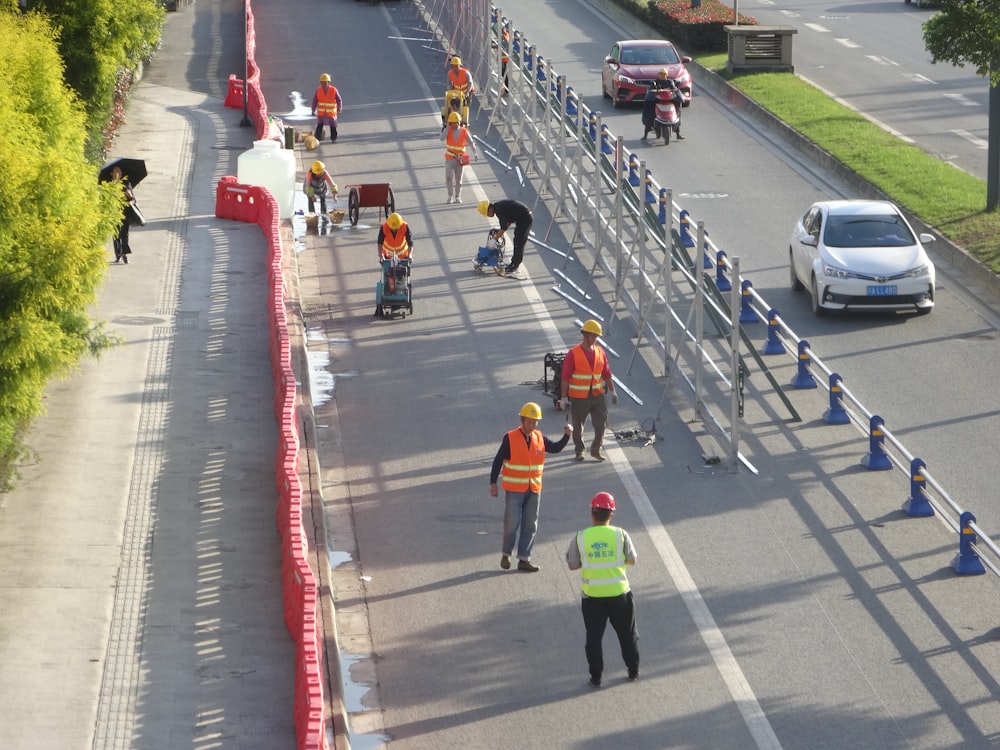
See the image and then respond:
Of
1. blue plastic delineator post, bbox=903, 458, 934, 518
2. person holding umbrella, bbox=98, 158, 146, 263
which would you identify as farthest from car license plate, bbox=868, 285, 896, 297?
person holding umbrella, bbox=98, 158, 146, 263

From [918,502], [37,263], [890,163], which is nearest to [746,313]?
[918,502]

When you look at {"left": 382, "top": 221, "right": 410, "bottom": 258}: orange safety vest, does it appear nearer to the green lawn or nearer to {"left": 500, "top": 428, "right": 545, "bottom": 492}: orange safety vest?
{"left": 500, "top": 428, "right": 545, "bottom": 492}: orange safety vest

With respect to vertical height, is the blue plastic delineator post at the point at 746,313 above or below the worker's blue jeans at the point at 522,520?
below

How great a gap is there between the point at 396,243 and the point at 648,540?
8314 millimetres

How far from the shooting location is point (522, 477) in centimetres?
1464

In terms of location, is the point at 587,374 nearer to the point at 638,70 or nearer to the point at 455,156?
the point at 455,156

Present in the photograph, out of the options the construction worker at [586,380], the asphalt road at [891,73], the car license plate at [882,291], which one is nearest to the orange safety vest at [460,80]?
the asphalt road at [891,73]

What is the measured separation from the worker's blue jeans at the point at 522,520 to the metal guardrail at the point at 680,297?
322 centimetres

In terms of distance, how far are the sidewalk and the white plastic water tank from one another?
387cm

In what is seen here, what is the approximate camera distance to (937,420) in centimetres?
1883

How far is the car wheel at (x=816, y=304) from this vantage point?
22.5 metres

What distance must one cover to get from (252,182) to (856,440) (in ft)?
44.8

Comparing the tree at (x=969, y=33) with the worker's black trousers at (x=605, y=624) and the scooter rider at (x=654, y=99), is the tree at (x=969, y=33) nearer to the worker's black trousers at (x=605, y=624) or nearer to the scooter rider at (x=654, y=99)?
the scooter rider at (x=654, y=99)

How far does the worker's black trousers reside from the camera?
12594 mm
